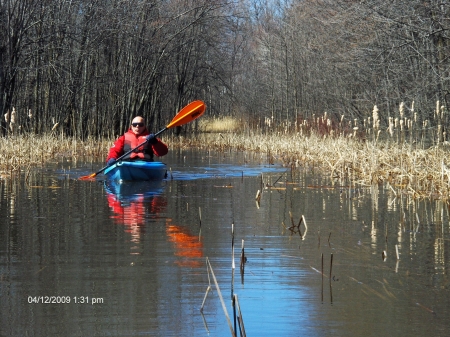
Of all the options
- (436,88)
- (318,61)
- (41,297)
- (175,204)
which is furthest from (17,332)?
(318,61)

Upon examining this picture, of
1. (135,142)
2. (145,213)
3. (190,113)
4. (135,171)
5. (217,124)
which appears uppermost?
(217,124)

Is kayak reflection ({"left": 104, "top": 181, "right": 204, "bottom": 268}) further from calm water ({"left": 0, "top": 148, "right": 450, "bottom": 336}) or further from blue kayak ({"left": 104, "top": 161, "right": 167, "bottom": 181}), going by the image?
blue kayak ({"left": 104, "top": 161, "right": 167, "bottom": 181})

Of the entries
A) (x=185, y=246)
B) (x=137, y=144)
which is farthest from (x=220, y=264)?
(x=137, y=144)

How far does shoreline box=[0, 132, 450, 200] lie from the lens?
399 inches

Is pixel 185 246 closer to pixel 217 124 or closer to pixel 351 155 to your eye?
pixel 351 155

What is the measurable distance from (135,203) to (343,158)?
4.43 metres

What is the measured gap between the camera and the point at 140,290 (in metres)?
4.63

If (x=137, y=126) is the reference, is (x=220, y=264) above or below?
below

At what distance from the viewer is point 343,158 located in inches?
504

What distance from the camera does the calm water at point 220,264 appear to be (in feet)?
13.0

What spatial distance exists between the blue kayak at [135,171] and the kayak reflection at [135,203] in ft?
0.38

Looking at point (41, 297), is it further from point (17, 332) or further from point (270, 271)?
point (270, 271)

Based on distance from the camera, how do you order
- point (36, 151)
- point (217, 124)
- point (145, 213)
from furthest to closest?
point (217, 124), point (36, 151), point (145, 213)

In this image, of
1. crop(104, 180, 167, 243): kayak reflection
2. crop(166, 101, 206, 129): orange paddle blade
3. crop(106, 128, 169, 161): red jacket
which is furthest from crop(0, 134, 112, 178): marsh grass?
crop(166, 101, 206, 129): orange paddle blade
